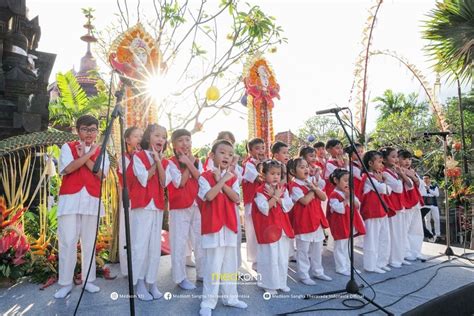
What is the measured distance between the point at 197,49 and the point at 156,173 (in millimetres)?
4247

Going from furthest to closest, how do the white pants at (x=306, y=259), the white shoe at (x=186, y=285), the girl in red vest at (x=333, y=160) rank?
the girl in red vest at (x=333, y=160) < the white pants at (x=306, y=259) < the white shoe at (x=186, y=285)

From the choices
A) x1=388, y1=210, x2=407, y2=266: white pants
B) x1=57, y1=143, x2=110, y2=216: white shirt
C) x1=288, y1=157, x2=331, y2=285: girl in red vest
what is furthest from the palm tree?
x1=57, y1=143, x2=110, y2=216: white shirt

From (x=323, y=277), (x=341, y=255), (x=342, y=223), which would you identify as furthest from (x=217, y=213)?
(x=341, y=255)

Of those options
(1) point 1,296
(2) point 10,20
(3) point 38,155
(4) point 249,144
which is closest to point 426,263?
(4) point 249,144

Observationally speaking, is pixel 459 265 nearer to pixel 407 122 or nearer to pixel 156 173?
pixel 156 173

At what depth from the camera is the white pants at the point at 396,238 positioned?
4.83 m

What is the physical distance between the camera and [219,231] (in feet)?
10.3

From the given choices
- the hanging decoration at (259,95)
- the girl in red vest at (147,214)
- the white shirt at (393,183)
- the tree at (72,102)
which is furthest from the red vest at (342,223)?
the tree at (72,102)

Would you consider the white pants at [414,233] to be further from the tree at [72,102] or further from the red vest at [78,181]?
the tree at [72,102]

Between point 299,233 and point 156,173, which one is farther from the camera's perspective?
point 299,233

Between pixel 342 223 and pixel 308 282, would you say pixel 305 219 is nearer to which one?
pixel 342 223

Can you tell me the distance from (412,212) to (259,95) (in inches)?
129

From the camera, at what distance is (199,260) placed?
154 inches

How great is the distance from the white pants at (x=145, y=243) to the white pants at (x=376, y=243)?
261 cm
